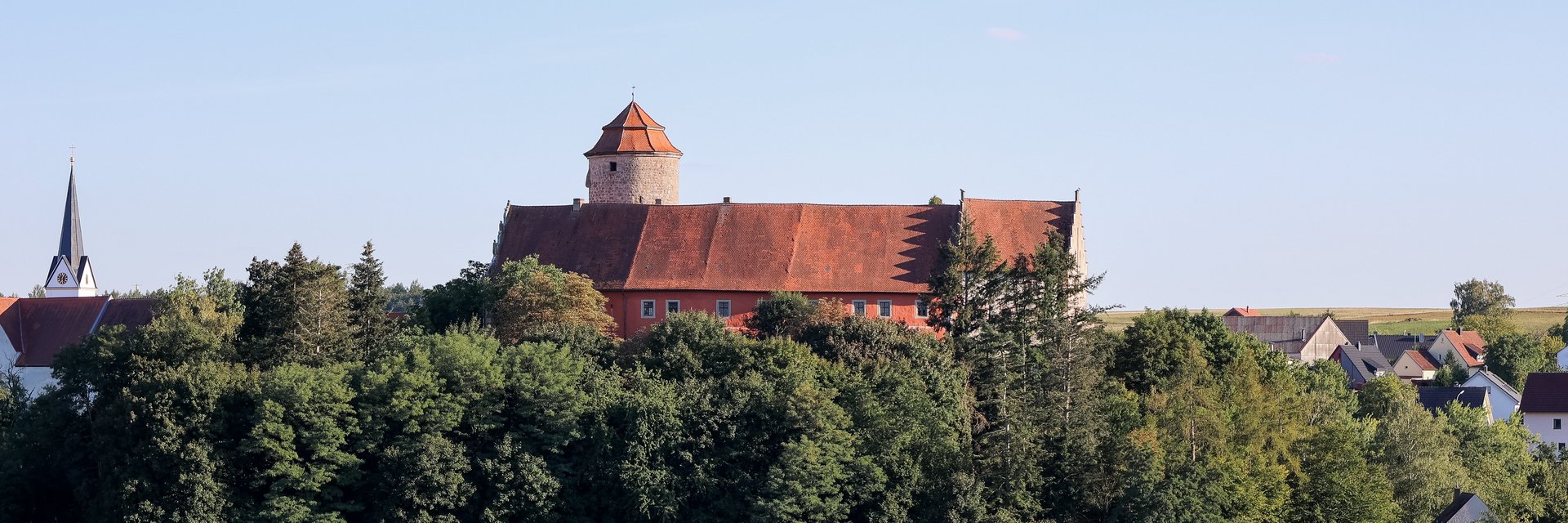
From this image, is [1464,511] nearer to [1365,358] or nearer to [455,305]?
[455,305]

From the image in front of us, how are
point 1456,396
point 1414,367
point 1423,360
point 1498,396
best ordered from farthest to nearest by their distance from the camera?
point 1423,360
point 1414,367
point 1498,396
point 1456,396

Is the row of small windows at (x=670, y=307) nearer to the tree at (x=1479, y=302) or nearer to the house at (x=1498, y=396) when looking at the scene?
the house at (x=1498, y=396)

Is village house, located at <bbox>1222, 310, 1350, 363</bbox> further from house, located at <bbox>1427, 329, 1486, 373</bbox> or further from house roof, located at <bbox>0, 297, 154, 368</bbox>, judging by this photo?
house roof, located at <bbox>0, 297, 154, 368</bbox>

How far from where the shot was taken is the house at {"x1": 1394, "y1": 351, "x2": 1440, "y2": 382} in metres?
122

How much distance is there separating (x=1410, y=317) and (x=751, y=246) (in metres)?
128

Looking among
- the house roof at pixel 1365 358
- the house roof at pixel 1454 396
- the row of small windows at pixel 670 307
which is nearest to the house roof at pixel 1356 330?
the house roof at pixel 1365 358

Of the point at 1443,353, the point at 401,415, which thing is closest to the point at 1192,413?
the point at 401,415

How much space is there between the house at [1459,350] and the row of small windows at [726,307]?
6937 centimetres

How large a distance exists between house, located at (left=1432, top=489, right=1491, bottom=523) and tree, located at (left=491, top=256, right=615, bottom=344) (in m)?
28.7

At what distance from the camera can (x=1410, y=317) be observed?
180 m

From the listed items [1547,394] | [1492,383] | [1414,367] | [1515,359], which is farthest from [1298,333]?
[1547,394]

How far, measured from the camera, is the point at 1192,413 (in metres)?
57.4

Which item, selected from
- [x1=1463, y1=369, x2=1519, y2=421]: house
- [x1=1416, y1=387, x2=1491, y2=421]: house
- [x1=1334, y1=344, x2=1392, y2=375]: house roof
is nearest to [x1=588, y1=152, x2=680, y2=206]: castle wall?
[x1=1416, y1=387, x2=1491, y2=421]: house

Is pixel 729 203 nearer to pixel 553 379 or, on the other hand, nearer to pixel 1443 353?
pixel 553 379
